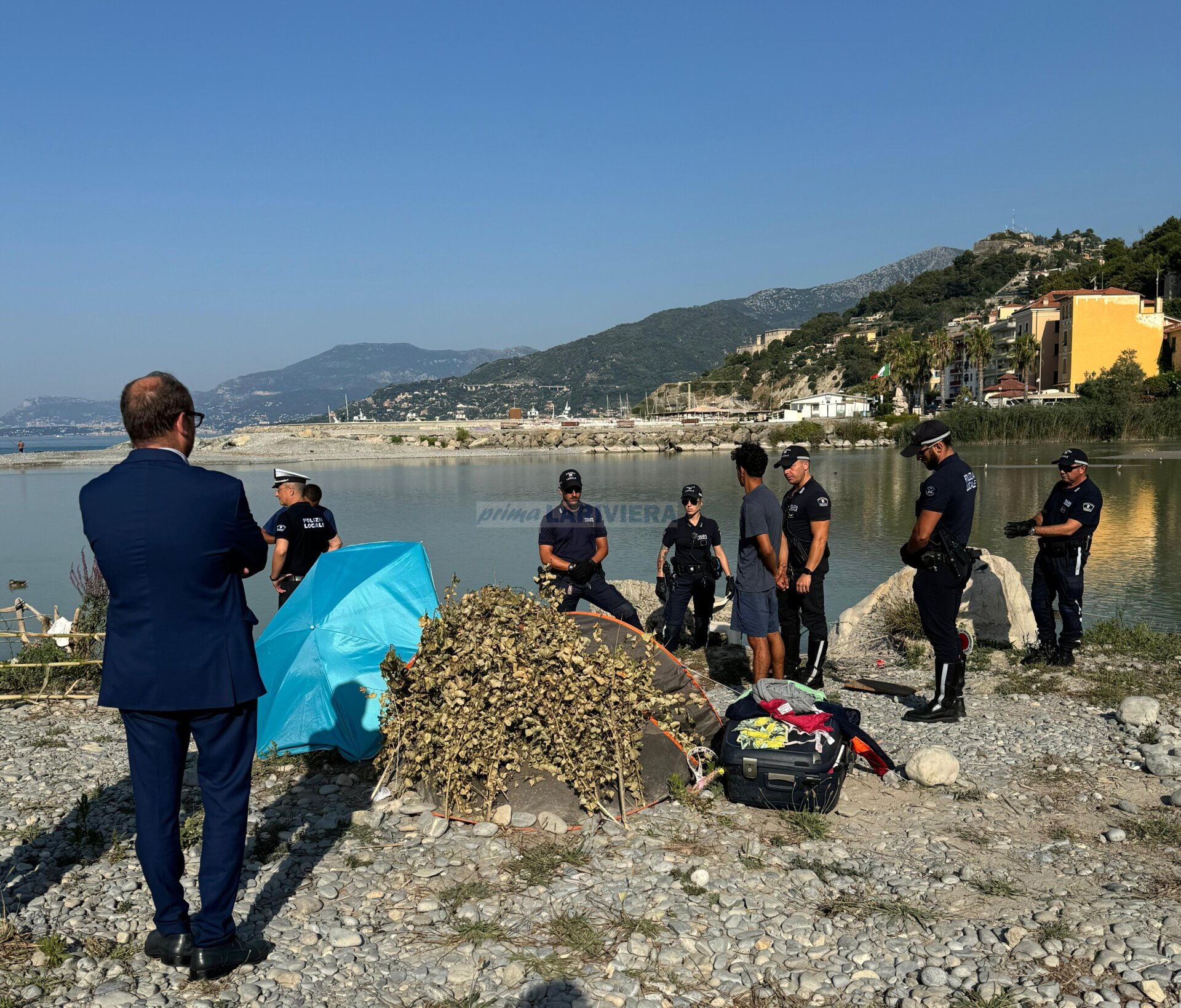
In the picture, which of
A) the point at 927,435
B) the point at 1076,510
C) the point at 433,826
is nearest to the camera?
the point at 433,826

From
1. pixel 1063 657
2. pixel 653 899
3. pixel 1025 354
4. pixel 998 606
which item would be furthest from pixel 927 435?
pixel 1025 354

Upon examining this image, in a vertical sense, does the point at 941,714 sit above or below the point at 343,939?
below

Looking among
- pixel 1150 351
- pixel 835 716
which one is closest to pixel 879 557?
pixel 835 716

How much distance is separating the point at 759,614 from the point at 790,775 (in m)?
2.01

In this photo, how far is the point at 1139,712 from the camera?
6.53 m

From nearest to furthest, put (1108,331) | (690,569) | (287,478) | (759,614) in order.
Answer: (759,614)
(287,478)
(690,569)
(1108,331)

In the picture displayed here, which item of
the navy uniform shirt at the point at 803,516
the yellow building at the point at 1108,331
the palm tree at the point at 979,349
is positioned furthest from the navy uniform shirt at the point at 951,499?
→ the palm tree at the point at 979,349

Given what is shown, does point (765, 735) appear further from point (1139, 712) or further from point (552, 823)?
point (1139, 712)

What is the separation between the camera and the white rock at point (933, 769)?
551 centimetres

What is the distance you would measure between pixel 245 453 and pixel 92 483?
348ft

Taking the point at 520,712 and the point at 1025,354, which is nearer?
the point at 520,712

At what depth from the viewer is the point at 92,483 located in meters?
3.27

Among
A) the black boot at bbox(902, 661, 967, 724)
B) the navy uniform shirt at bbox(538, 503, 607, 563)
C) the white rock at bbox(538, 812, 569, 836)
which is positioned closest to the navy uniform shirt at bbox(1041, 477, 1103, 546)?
the black boot at bbox(902, 661, 967, 724)

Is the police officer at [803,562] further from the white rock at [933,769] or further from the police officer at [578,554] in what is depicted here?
the white rock at [933,769]
